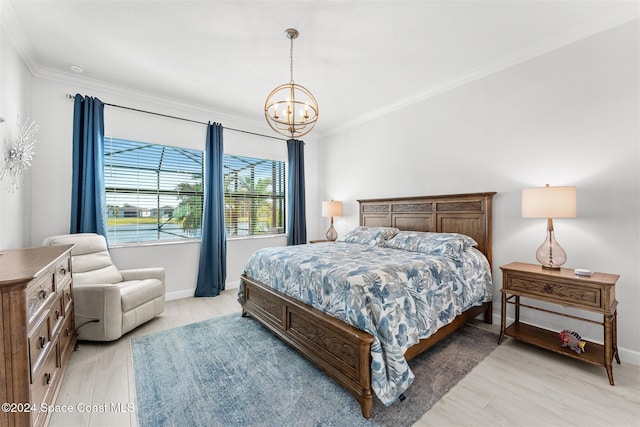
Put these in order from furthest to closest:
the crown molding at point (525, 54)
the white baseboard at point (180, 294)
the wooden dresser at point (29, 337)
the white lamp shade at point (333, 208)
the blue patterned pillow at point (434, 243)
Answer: the white lamp shade at point (333, 208) < the white baseboard at point (180, 294) < the blue patterned pillow at point (434, 243) < the crown molding at point (525, 54) < the wooden dresser at point (29, 337)

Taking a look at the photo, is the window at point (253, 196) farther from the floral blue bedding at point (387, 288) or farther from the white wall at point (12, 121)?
the white wall at point (12, 121)

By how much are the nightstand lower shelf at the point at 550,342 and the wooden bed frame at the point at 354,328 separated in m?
0.39

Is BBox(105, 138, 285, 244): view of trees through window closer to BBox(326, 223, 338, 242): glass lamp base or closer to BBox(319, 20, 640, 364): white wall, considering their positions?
BBox(326, 223, 338, 242): glass lamp base

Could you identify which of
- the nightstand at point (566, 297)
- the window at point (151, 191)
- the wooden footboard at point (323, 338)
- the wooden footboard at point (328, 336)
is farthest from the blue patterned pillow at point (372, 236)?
the window at point (151, 191)

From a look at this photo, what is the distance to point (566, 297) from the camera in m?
2.18

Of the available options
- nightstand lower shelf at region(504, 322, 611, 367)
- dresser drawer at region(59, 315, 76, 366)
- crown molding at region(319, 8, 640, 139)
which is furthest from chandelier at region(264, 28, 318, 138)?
nightstand lower shelf at region(504, 322, 611, 367)

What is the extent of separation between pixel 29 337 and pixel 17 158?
2.05 m

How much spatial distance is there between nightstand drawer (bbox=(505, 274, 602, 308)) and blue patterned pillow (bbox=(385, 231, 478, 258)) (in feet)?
1.64

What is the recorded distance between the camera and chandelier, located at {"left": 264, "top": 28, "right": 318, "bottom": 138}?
95.9 inches

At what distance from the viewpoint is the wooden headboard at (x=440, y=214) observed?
3.08 metres

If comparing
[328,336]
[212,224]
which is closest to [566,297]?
[328,336]

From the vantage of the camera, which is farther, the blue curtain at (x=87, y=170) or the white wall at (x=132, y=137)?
the blue curtain at (x=87, y=170)

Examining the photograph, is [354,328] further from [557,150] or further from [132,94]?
[132,94]

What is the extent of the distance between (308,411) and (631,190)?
3051 millimetres
